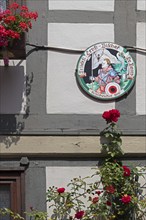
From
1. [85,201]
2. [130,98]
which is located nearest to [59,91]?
[130,98]

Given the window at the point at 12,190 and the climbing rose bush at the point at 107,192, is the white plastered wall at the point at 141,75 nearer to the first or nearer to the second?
the climbing rose bush at the point at 107,192

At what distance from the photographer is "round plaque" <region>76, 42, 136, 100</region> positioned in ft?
21.0

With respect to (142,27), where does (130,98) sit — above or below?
below

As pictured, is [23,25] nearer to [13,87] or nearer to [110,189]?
[13,87]

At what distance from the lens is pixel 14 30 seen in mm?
5941

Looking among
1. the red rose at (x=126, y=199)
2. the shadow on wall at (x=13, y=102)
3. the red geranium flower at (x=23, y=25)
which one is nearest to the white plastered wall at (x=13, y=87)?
the shadow on wall at (x=13, y=102)

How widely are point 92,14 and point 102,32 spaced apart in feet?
0.70

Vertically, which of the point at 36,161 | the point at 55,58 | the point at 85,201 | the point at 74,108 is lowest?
the point at 85,201

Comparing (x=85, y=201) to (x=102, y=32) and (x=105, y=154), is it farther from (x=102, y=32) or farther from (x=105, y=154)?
(x=102, y=32)

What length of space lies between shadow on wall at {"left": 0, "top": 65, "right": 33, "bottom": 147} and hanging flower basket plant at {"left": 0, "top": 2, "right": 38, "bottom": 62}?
10.6 inches

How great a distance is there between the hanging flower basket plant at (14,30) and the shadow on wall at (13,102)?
27 centimetres

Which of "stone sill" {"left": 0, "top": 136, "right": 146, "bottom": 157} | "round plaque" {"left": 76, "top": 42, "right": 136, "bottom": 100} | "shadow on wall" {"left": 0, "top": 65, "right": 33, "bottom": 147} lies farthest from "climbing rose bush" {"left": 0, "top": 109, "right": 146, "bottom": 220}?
"shadow on wall" {"left": 0, "top": 65, "right": 33, "bottom": 147}

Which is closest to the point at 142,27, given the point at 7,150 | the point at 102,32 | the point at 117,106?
the point at 102,32

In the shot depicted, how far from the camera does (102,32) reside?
652 cm
